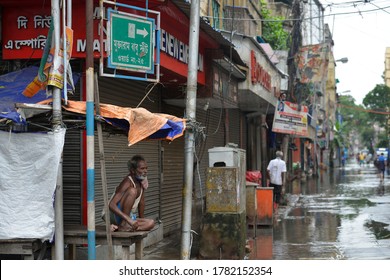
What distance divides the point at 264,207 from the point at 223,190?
14.4ft

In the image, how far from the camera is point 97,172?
9484 millimetres

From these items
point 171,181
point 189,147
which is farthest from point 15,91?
point 171,181

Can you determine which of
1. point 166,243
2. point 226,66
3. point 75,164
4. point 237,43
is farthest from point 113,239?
point 237,43

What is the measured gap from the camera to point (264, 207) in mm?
14297

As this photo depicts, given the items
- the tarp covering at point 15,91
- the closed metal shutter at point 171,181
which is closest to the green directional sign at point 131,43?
the tarp covering at point 15,91

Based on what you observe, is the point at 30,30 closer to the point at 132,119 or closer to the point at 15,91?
the point at 15,91

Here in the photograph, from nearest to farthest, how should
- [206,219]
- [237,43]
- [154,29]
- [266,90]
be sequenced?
[154,29]
[206,219]
[237,43]
[266,90]

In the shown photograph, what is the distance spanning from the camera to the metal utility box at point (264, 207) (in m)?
14.2

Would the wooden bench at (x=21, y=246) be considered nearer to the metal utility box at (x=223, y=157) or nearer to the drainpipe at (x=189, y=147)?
the drainpipe at (x=189, y=147)

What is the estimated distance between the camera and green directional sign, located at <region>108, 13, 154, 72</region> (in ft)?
25.5

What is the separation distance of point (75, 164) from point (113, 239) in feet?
6.87

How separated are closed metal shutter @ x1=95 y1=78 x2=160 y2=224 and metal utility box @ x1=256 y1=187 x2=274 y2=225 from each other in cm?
288

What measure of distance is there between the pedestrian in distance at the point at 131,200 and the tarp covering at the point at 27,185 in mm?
957

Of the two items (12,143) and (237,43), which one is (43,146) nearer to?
(12,143)
